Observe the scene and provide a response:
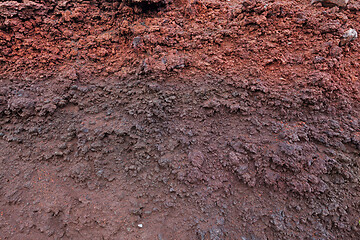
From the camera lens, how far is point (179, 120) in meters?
2.70

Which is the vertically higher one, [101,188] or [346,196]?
[346,196]

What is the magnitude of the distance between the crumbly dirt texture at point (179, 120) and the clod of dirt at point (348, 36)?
5cm

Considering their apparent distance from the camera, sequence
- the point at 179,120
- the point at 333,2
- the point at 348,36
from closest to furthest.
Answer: the point at 348,36
the point at 333,2
the point at 179,120

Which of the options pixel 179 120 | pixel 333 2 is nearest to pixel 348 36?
pixel 333 2

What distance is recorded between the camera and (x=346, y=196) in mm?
2188

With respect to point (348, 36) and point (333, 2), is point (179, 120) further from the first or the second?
point (333, 2)

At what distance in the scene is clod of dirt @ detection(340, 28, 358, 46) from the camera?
240 centimetres

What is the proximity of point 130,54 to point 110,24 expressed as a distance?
0.70 metres

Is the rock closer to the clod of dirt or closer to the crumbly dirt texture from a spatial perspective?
the crumbly dirt texture

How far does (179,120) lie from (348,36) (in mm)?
2659

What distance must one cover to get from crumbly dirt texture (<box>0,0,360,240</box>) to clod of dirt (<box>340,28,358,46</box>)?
0.05m

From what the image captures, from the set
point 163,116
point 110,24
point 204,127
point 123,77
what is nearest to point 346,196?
point 204,127

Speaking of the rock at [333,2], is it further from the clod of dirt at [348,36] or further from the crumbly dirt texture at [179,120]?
the clod of dirt at [348,36]

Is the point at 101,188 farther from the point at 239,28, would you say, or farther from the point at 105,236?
the point at 239,28
